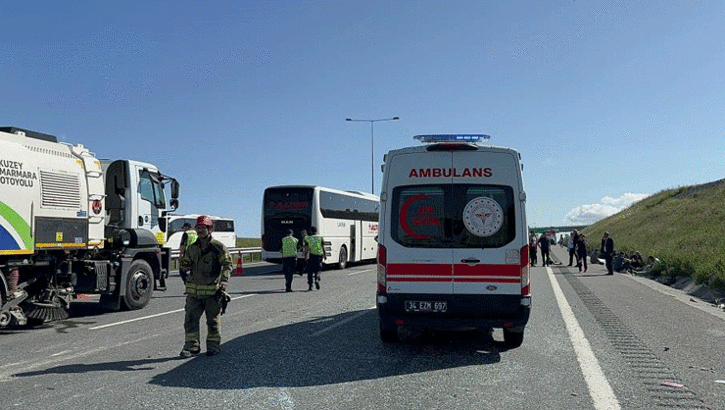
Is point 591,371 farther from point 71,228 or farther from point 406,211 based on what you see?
point 71,228

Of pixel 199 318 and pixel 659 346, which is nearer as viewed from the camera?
pixel 199 318

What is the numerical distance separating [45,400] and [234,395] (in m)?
1.65

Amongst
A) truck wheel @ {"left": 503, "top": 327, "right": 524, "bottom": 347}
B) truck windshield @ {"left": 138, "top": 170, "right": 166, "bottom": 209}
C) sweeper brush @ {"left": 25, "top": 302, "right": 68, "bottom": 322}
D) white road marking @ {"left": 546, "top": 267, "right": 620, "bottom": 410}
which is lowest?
white road marking @ {"left": 546, "top": 267, "right": 620, "bottom": 410}

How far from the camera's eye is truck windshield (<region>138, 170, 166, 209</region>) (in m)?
12.5

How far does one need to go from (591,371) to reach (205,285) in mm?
4565

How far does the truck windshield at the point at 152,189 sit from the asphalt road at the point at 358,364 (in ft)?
8.91

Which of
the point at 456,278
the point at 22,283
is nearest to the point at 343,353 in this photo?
the point at 456,278

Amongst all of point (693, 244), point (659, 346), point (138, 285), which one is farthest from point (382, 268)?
point (693, 244)

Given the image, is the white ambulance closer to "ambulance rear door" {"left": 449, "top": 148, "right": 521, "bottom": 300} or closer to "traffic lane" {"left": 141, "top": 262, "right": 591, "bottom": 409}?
"ambulance rear door" {"left": 449, "top": 148, "right": 521, "bottom": 300}

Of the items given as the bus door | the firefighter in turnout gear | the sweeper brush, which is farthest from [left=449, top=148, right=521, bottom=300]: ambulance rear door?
the bus door

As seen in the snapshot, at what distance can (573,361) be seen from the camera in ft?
22.3

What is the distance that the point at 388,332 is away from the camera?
25.5 ft

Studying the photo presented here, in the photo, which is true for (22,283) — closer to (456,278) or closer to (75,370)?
(75,370)

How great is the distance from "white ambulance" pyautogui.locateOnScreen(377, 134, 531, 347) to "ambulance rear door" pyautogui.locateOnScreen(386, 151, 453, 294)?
0.01 metres
